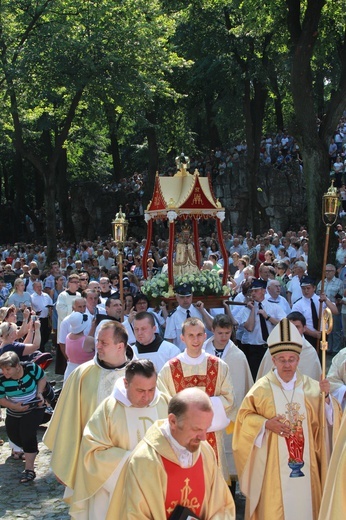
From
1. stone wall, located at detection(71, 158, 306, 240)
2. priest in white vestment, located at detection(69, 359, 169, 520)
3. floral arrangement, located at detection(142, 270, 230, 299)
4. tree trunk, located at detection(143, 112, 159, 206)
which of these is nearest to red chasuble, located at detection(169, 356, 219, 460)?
priest in white vestment, located at detection(69, 359, 169, 520)

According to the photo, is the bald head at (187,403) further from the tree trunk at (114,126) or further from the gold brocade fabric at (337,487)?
the tree trunk at (114,126)

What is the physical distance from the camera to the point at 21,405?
324 inches

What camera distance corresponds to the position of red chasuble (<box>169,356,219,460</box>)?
6520mm

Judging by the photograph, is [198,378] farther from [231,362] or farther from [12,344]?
[12,344]

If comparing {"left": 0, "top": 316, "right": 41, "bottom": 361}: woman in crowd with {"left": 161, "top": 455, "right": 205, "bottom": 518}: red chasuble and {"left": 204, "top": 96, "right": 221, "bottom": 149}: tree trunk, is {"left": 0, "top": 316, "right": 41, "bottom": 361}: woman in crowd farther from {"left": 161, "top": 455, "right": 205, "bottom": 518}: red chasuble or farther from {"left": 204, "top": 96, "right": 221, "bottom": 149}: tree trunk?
{"left": 204, "top": 96, "right": 221, "bottom": 149}: tree trunk

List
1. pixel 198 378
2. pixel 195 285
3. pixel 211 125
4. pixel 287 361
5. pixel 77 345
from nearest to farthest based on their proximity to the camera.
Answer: pixel 287 361 → pixel 198 378 → pixel 77 345 → pixel 195 285 → pixel 211 125

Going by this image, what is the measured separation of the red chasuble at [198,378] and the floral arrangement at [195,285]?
5994 millimetres

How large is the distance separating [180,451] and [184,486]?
0.21 metres

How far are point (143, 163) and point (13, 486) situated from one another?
33900mm

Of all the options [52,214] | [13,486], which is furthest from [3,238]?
[13,486]

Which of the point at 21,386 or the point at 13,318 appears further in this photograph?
the point at 13,318

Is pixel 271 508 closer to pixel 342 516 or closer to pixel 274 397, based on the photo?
pixel 274 397

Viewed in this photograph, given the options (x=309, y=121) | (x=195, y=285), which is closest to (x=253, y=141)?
(x=309, y=121)

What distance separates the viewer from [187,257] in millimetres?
13992
